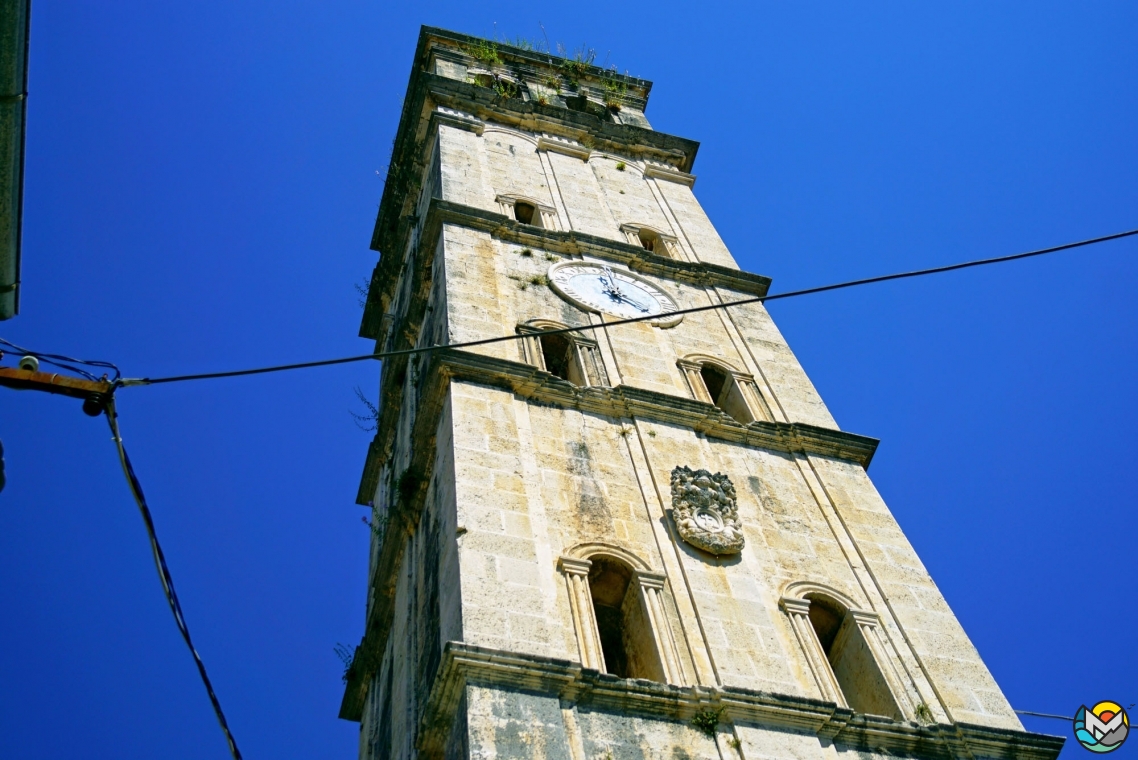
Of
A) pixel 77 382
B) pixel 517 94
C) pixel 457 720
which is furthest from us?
pixel 517 94

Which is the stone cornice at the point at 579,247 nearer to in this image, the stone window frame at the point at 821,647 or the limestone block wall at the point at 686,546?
the limestone block wall at the point at 686,546

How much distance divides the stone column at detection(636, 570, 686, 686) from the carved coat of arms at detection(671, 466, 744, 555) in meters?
0.96

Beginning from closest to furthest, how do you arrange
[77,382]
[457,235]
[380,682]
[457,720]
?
1. [77,382]
2. [457,720]
3. [380,682]
4. [457,235]

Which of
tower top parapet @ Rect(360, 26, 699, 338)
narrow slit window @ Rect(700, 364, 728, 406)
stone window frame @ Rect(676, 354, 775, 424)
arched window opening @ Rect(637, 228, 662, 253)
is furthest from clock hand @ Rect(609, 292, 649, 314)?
tower top parapet @ Rect(360, 26, 699, 338)

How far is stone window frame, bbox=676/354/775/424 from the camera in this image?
66.2 ft

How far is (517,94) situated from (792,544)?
19.1 m

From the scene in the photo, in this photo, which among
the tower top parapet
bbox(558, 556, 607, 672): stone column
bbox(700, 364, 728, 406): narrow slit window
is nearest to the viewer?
bbox(558, 556, 607, 672): stone column

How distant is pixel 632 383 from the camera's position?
1925 centimetres

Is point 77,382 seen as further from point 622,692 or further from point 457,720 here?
point 622,692

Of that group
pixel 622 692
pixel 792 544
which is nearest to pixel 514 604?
pixel 622 692

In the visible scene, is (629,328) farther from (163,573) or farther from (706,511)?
(163,573)

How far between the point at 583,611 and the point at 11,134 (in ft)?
27.1

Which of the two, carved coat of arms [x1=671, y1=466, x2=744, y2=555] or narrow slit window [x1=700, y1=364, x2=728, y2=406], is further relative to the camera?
narrow slit window [x1=700, y1=364, x2=728, y2=406]

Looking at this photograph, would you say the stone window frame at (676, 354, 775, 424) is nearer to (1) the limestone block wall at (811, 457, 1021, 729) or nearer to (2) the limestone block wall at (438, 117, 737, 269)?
(1) the limestone block wall at (811, 457, 1021, 729)
